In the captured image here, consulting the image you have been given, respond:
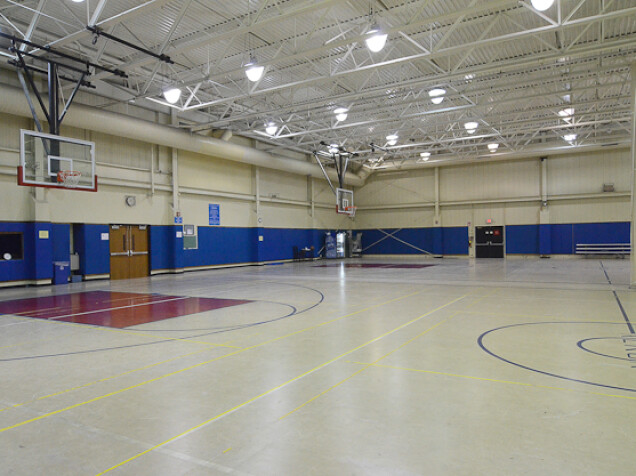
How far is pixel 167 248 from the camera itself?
2195 centimetres

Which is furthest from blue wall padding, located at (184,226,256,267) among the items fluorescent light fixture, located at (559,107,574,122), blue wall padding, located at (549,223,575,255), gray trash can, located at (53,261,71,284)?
blue wall padding, located at (549,223,575,255)

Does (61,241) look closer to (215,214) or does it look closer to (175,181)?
(175,181)

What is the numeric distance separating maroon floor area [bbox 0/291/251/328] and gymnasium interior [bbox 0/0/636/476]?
13 cm

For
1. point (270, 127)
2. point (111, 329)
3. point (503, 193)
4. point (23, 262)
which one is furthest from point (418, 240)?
point (111, 329)

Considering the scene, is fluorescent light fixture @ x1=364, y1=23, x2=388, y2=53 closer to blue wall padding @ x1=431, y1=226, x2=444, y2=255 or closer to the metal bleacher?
blue wall padding @ x1=431, y1=226, x2=444, y2=255

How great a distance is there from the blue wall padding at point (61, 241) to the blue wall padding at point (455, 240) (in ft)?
86.3

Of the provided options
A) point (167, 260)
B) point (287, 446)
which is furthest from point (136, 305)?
point (167, 260)

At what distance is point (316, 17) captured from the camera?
12789mm

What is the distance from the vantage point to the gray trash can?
17.0 meters

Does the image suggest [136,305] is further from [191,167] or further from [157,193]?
[191,167]

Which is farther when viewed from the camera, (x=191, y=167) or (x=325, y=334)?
(x=191, y=167)

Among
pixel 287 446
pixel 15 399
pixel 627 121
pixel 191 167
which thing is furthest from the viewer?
pixel 627 121

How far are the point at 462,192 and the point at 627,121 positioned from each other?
11583mm

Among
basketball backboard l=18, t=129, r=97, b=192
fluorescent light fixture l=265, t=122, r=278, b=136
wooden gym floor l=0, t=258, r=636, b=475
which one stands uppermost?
fluorescent light fixture l=265, t=122, r=278, b=136
